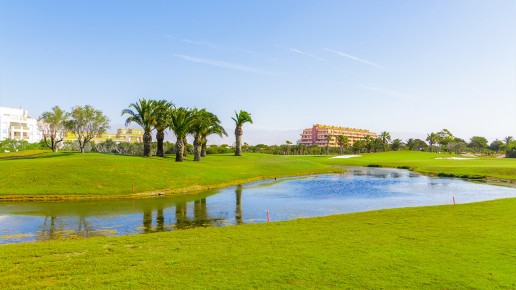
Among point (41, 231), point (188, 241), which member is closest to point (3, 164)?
point (41, 231)

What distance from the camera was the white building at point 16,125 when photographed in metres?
160

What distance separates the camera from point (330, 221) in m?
23.5

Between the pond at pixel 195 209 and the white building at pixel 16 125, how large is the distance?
5991 inches

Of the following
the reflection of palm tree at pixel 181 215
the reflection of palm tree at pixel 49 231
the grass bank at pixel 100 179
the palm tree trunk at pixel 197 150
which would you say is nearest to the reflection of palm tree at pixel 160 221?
the reflection of palm tree at pixel 181 215

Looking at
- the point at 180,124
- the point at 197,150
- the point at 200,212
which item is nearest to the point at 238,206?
the point at 200,212

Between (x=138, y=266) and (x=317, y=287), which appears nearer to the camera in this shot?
(x=317, y=287)

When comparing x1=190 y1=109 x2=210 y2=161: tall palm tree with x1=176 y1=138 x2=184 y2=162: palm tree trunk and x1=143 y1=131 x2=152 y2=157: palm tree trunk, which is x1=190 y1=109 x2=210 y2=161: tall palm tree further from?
x1=143 y1=131 x2=152 y2=157: palm tree trunk

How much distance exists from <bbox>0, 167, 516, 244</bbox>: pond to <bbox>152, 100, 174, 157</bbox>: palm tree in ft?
99.5

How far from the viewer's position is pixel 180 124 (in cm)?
7038

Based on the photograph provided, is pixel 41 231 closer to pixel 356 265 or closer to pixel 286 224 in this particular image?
pixel 286 224

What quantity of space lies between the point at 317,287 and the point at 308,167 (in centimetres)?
7502

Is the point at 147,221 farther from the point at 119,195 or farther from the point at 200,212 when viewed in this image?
the point at 119,195

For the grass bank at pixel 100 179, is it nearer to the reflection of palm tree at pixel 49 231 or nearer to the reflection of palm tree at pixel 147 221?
the reflection of palm tree at pixel 147 221

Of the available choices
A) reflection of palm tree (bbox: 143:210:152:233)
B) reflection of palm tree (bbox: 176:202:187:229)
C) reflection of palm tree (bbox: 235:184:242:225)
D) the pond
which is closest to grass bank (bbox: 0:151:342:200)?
the pond
